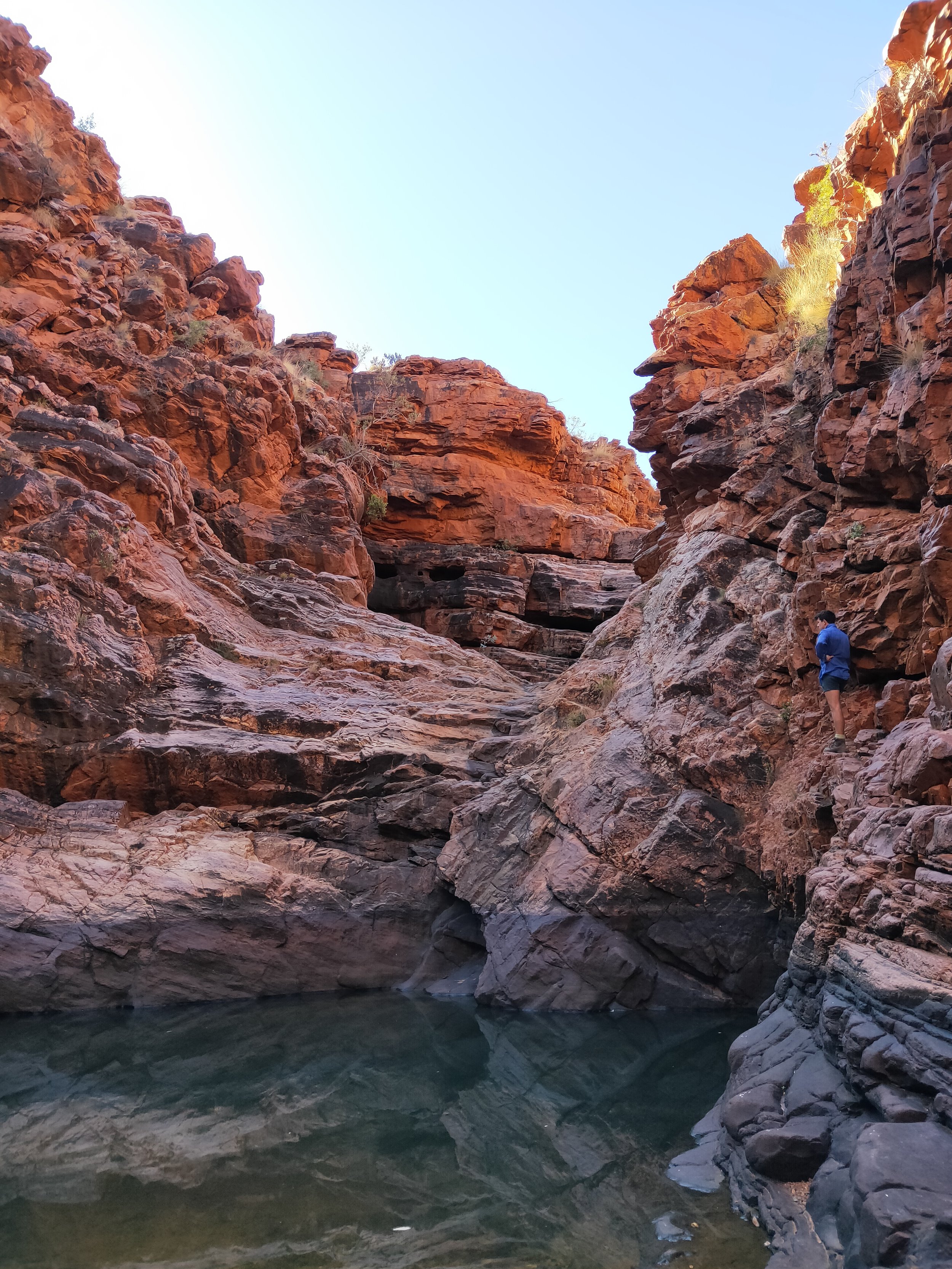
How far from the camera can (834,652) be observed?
859 cm

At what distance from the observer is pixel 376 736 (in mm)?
12867

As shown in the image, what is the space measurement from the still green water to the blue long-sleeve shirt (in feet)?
11.6

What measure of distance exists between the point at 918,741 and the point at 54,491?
12.1m

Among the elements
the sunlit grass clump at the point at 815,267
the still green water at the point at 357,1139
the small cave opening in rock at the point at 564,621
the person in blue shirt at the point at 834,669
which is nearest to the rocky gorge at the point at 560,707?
the sunlit grass clump at the point at 815,267

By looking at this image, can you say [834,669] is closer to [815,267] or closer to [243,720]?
[243,720]

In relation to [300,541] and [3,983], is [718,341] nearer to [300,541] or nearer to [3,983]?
[300,541]

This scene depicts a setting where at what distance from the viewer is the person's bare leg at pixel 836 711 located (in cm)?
870

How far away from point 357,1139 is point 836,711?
5703 mm

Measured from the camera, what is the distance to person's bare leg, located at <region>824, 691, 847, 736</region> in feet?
28.5

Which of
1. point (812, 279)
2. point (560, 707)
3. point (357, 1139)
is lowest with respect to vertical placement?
point (357, 1139)

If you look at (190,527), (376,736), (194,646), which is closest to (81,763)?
(194,646)

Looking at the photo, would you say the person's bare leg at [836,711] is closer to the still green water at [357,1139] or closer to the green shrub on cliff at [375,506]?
the still green water at [357,1139]

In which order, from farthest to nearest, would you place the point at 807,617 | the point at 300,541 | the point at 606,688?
1. the point at 300,541
2. the point at 606,688
3. the point at 807,617

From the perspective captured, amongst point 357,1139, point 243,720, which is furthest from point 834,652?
point 243,720
